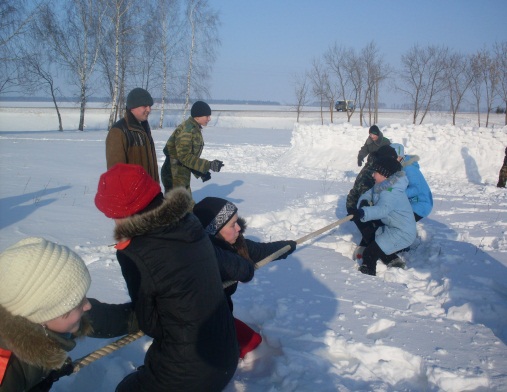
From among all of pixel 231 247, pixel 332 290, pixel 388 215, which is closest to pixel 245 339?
Result: pixel 231 247

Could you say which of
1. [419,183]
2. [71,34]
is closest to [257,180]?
[419,183]

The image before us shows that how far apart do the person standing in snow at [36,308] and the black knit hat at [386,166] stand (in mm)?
3393

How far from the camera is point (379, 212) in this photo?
4254mm

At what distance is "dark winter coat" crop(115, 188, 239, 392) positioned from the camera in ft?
5.98

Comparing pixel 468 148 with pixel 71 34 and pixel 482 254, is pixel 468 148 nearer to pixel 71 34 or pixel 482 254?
pixel 482 254

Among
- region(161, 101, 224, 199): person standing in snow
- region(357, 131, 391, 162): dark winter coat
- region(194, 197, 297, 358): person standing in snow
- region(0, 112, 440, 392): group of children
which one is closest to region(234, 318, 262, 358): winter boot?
region(194, 197, 297, 358): person standing in snow

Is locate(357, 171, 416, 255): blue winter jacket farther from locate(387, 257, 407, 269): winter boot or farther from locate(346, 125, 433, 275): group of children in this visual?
locate(387, 257, 407, 269): winter boot

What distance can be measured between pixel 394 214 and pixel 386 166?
50cm

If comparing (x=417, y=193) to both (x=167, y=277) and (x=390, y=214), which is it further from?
(x=167, y=277)

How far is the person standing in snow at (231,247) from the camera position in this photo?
232 cm

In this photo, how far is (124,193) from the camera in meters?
1.85

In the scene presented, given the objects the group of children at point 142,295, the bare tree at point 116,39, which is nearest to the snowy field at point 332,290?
the group of children at point 142,295

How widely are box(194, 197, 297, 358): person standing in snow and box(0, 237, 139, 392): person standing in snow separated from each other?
83 centimetres

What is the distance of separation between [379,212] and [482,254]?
1624 mm
